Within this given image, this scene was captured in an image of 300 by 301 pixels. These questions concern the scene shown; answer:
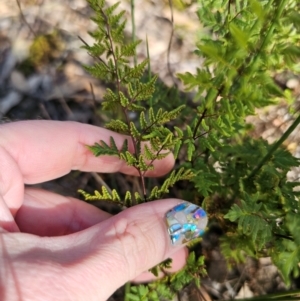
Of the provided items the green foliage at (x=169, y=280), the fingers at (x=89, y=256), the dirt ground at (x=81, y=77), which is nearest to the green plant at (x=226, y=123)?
the green foliage at (x=169, y=280)

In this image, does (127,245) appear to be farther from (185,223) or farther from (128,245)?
(185,223)

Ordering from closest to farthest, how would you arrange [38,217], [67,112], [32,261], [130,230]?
1. [32,261]
2. [130,230]
3. [38,217]
4. [67,112]

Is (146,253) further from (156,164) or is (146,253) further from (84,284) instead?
(156,164)

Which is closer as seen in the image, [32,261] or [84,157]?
[32,261]

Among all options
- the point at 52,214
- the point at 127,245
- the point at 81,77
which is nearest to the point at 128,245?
the point at 127,245

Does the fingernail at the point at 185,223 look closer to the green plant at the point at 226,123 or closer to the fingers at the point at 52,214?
the green plant at the point at 226,123

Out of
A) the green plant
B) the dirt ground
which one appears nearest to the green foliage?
the green plant

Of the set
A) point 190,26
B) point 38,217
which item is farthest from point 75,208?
point 190,26
